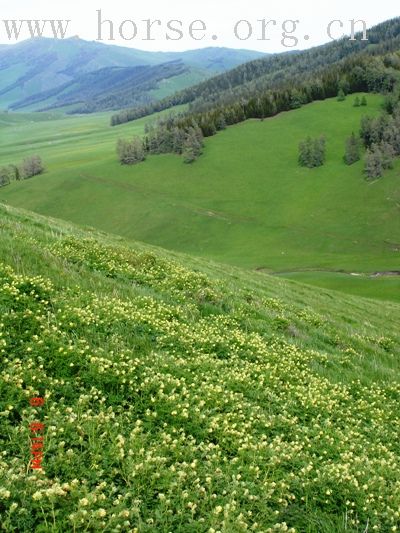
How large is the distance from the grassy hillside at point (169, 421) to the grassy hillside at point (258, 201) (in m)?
55.9

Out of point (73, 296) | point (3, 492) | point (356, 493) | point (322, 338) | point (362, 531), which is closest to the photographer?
point (3, 492)

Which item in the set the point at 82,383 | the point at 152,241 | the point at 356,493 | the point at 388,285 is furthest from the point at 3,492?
the point at 152,241

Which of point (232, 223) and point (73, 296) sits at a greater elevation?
point (73, 296)

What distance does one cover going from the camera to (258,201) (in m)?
127

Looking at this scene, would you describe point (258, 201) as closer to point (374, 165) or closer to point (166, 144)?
point (374, 165)

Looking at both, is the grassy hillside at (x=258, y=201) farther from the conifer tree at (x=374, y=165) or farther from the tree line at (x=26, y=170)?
the tree line at (x=26, y=170)

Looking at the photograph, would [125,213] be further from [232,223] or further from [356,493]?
[356,493]

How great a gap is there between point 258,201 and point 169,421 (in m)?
122

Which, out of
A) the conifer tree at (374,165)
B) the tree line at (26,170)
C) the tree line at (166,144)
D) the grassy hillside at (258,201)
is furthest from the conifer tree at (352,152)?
the tree line at (26,170)

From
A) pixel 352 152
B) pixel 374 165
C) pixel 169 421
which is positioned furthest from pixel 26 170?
pixel 169 421

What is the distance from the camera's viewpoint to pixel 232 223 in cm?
11838

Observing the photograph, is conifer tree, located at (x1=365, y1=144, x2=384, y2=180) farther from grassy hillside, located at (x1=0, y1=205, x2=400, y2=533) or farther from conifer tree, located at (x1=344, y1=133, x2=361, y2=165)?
grassy hillside, located at (x1=0, y1=205, x2=400, y2=533)

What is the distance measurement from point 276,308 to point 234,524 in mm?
13495

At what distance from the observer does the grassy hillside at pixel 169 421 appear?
627cm
